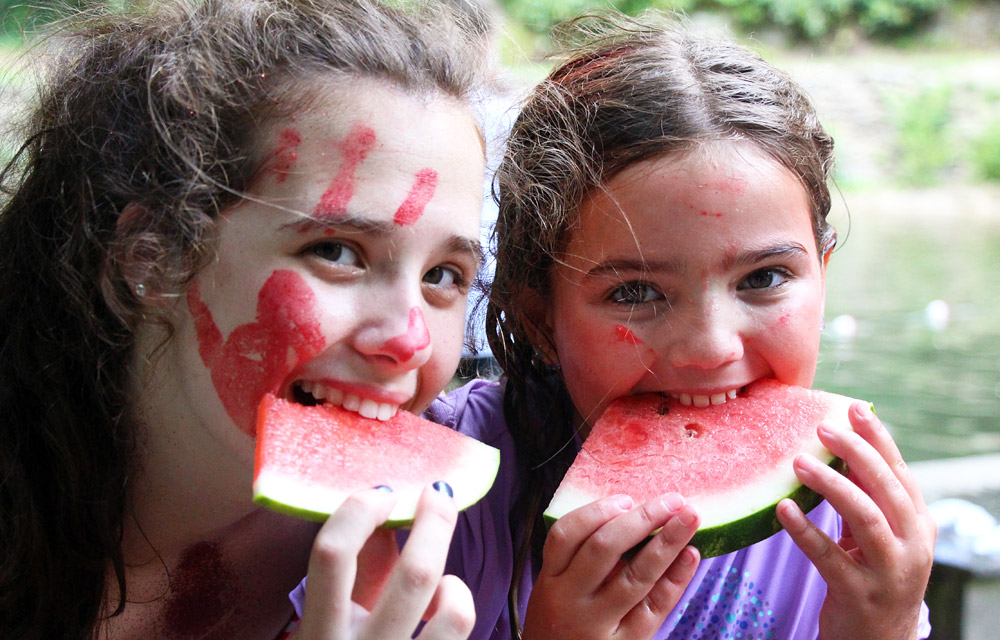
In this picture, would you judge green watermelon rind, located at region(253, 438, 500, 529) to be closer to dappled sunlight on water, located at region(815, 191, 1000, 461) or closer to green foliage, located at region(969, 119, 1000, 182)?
dappled sunlight on water, located at region(815, 191, 1000, 461)

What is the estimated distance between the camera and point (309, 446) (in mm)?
1884

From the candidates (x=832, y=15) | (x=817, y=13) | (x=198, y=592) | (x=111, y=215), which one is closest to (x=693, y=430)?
(x=198, y=592)

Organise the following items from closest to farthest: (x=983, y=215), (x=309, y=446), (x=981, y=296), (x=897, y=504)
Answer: (x=309, y=446), (x=897, y=504), (x=981, y=296), (x=983, y=215)

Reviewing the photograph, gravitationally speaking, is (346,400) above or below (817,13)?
above

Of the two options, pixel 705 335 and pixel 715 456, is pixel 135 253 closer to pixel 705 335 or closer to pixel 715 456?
pixel 705 335

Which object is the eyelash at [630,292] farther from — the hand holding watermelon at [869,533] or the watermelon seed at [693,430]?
the hand holding watermelon at [869,533]

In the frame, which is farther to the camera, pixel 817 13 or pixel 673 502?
pixel 817 13

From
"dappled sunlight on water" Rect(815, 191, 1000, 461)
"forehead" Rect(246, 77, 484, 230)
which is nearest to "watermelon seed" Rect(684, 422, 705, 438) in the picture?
"forehead" Rect(246, 77, 484, 230)

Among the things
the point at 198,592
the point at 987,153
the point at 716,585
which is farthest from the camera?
the point at 987,153

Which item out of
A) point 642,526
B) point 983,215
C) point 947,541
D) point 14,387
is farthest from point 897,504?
point 983,215

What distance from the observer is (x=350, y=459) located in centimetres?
197

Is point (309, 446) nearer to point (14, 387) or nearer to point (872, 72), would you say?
point (14, 387)

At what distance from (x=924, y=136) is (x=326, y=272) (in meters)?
21.3

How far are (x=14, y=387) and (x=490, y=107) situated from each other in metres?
1.41
